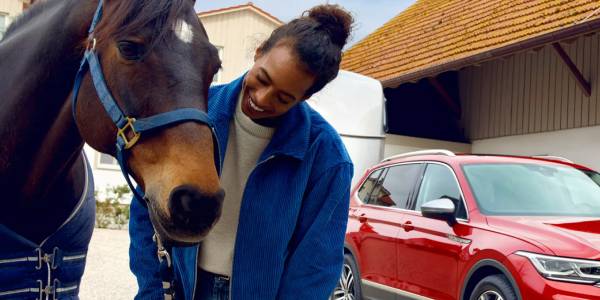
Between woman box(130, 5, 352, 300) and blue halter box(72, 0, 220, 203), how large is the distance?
1.24 ft

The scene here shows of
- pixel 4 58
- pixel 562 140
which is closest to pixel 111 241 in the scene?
pixel 562 140

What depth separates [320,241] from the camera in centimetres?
248

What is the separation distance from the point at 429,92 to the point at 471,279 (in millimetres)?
9790

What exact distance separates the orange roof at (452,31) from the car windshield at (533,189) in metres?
3.56

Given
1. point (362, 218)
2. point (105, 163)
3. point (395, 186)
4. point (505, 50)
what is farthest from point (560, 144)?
point (105, 163)

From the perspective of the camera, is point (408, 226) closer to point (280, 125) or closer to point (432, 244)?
point (432, 244)

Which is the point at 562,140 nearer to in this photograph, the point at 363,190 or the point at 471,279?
the point at 363,190

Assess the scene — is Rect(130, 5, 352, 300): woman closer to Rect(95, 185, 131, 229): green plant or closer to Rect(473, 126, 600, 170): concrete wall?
Rect(473, 126, 600, 170): concrete wall

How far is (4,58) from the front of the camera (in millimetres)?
2680

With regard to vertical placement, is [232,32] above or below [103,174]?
above

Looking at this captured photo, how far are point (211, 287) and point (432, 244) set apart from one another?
3.61 m

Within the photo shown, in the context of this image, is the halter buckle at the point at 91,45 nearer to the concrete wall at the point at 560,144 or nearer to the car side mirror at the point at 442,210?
the car side mirror at the point at 442,210

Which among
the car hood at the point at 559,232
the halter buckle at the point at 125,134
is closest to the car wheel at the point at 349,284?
the car hood at the point at 559,232

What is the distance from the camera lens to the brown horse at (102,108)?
75.1 inches
